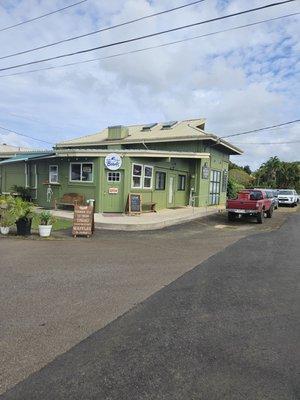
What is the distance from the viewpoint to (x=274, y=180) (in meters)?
60.8

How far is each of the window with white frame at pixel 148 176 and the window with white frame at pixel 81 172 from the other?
10.2ft

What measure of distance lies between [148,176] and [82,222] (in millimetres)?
8310

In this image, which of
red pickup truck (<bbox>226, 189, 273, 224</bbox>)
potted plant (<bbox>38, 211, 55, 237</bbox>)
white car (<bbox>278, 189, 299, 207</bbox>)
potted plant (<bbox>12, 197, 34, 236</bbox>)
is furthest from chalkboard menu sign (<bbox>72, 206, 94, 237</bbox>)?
white car (<bbox>278, 189, 299, 207</bbox>)

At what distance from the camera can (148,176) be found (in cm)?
2125

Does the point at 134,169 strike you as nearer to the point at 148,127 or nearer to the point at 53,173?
the point at 53,173

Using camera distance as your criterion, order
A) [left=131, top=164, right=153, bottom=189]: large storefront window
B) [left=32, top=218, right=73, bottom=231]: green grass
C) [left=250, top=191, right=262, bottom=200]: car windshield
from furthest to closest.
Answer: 1. [left=250, top=191, right=262, bottom=200]: car windshield
2. [left=131, top=164, right=153, bottom=189]: large storefront window
3. [left=32, top=218, right=73, bottom=231]: green grass

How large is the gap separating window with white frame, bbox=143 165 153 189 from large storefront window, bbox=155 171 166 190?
785 millimetres

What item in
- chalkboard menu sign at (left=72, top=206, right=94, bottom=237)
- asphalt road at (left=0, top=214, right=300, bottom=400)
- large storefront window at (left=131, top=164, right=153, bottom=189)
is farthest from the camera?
large storefront window at (left=131, top=164, right=153, bottom=189)

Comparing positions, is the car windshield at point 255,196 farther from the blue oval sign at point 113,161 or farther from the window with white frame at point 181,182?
the blue oval sign at point 113,161

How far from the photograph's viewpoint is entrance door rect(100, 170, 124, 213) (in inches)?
762

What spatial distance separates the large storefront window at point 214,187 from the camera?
92.9 feet

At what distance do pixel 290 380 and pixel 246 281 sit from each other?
395 centimetres

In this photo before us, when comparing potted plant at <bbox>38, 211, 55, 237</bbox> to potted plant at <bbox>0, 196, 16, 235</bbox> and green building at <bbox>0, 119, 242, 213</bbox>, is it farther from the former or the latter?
green building at <bbox>0, 119, 242, 213</bbox>

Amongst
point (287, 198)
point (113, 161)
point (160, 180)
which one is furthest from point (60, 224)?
point (287, 198)
